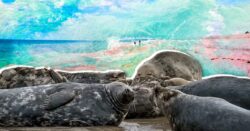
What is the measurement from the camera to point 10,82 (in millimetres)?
9859

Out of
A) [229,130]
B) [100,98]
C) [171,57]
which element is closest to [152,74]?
[171,57]

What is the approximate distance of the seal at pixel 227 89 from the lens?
258 inches

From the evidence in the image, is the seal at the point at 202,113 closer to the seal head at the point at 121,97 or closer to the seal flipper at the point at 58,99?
the seal head at the point at 121,97

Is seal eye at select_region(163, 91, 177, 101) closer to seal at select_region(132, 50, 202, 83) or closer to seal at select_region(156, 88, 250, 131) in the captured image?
seal at select_region(156, 88, 250, 131)

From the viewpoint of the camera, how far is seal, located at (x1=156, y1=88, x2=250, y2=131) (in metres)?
4.70

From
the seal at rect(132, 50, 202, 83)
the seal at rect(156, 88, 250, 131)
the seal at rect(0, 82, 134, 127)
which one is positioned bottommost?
the seal at rect(132, 50, 202, 83)

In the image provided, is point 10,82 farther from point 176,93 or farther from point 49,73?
point 176,93

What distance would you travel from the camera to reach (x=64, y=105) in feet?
21.9

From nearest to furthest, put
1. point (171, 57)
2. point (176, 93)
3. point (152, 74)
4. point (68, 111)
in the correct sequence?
point (176, 93), point (68, 111), point (152, 74), point (171, 57)

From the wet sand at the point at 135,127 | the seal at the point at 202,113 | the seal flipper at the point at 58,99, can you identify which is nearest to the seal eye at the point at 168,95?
the seal at the point at 202,113

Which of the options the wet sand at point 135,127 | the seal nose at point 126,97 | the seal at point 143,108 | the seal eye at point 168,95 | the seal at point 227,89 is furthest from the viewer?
the seal at point 143,108

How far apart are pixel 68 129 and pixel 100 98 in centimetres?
84

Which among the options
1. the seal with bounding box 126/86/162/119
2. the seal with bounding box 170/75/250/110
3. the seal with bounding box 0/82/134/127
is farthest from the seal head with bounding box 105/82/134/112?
the seal with bounding box 126/86/162/119

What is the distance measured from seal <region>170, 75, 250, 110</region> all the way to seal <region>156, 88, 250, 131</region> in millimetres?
1072
